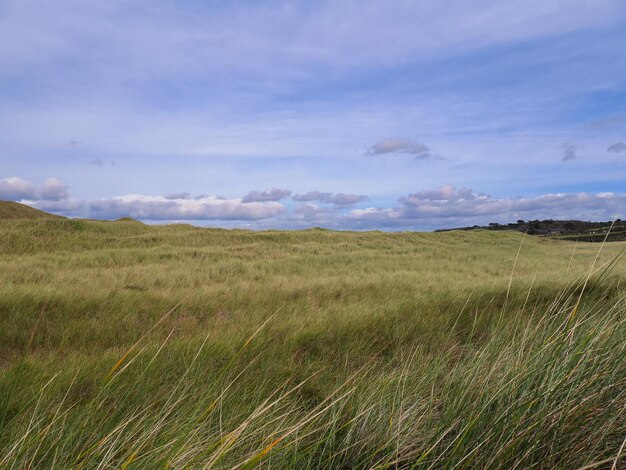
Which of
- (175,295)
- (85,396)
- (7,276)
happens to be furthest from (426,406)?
(7,276)

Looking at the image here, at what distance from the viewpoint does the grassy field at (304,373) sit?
1812 mm

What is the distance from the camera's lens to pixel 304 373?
3.32m

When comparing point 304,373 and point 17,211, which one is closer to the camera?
point 304,373

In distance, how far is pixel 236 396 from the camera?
9.23 feet

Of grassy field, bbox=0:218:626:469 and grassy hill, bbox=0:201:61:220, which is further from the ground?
grassy hill, bbox=0:201:61:220

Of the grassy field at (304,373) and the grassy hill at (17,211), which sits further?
the grassy hill at (17,211)

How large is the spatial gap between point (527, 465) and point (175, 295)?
20.4 ft

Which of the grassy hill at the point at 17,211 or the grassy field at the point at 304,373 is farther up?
the grassy hill at the point at 17,211

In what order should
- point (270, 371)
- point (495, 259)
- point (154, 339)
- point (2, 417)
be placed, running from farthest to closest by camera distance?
1. point (495, 259)
2. point (154, 339)
3. point (270, 371)
4. point (2, 417)

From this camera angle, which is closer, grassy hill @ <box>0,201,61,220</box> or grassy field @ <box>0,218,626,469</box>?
grassy field @ <box>0,218,626,469</box>

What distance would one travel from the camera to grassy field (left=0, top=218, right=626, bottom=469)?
181 cm

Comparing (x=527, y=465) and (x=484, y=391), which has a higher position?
(x=484, y=391)

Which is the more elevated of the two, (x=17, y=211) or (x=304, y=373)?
(x=17, y=211)

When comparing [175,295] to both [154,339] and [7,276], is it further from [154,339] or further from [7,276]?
[7,276]
